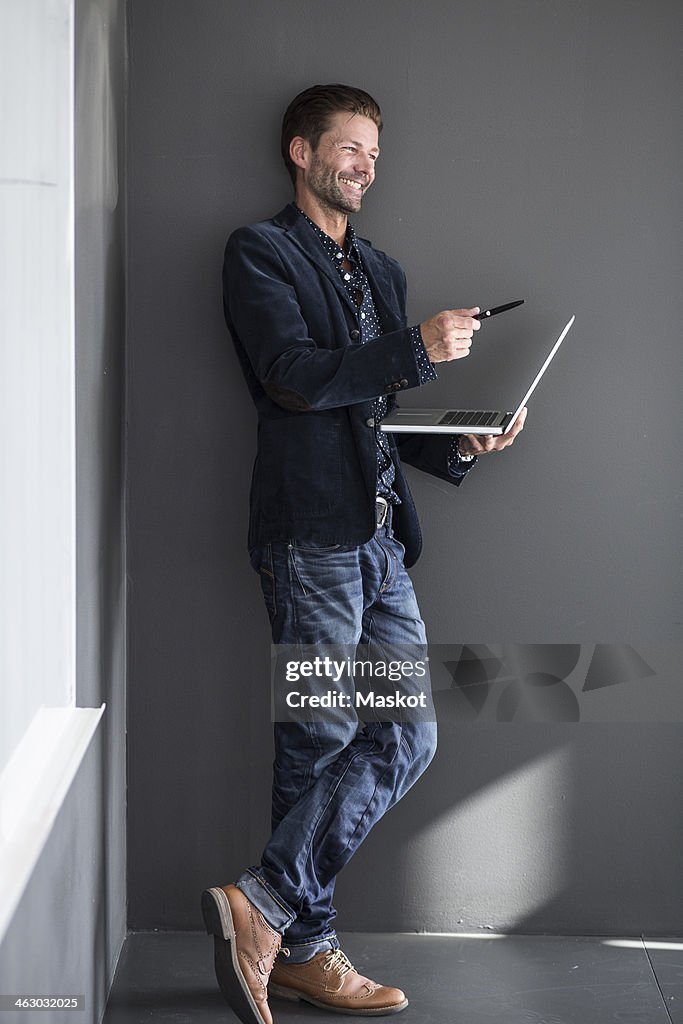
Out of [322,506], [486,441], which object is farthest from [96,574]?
[486,441]

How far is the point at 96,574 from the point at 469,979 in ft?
3.68

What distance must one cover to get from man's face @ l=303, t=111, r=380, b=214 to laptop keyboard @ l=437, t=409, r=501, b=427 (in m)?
0.46

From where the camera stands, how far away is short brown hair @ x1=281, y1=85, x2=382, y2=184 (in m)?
2.23

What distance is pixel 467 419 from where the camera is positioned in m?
2.25

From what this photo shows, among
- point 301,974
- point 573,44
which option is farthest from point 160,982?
point 573,44

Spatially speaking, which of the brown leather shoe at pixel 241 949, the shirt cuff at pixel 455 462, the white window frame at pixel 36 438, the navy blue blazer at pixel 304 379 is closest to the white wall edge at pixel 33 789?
the white window frame at pixel 36 438

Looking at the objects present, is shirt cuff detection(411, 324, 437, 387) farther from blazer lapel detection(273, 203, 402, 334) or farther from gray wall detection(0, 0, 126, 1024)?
gray wall detection(0, 0, 126, 1024)

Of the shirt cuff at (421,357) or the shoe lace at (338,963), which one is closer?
the shirt cuff at (421,357)

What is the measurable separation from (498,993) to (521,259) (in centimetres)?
150

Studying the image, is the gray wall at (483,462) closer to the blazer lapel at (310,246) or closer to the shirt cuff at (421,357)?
the blazer lapel at (310,246)

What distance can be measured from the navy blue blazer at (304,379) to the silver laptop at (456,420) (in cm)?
7

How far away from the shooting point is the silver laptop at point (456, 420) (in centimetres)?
213

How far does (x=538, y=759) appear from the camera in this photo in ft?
8.18

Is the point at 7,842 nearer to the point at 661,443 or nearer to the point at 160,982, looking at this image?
the point at 160,982
